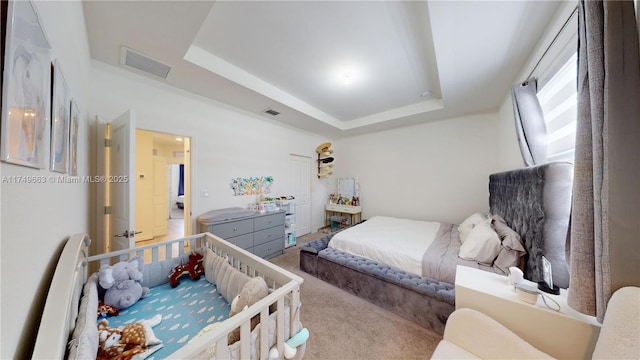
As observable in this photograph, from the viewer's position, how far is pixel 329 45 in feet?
6.43

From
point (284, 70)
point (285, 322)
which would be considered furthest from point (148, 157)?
point (285, 322)

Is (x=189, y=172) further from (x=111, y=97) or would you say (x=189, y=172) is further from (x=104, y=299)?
(x=104, y=299)

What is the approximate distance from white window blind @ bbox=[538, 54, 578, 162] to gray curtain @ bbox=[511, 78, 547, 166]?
7 centimetres

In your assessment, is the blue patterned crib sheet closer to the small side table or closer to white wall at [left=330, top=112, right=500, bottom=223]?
the small side table

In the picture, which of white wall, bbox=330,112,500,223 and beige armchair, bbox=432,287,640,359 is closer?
beige armchair, bbox=432,287,640,359

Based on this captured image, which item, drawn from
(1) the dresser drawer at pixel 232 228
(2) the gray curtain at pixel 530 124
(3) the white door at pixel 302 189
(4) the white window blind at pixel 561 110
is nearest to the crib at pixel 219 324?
(1) the dresser drawer at pixel 232 228

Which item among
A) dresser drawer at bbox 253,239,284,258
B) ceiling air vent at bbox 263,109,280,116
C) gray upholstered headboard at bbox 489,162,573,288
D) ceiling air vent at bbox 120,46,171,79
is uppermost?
ceiling air vent at bbox 120,46,171,79

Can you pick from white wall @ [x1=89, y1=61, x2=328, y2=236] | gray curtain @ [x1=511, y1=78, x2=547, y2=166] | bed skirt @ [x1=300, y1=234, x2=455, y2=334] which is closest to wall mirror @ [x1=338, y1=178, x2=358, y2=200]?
white wall @ [x1=89, y1=61, x2=328, y2=236]

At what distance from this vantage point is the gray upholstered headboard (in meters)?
1.21

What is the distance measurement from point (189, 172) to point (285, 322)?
2.49 m

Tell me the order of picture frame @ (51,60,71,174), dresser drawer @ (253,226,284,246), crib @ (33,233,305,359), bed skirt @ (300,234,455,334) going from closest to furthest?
1. crib @ (33,233,305,359)
2. picture frame @ (51,60,71,174)
3. bed skirt @ (300,234,455,334)
4. dresser drawer @ (253,226,284,246)

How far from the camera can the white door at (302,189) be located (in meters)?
4.29

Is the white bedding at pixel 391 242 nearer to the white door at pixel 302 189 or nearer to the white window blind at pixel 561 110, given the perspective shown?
the white window blind at pixel 561 110

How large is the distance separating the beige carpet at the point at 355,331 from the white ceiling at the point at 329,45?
8.41ft
